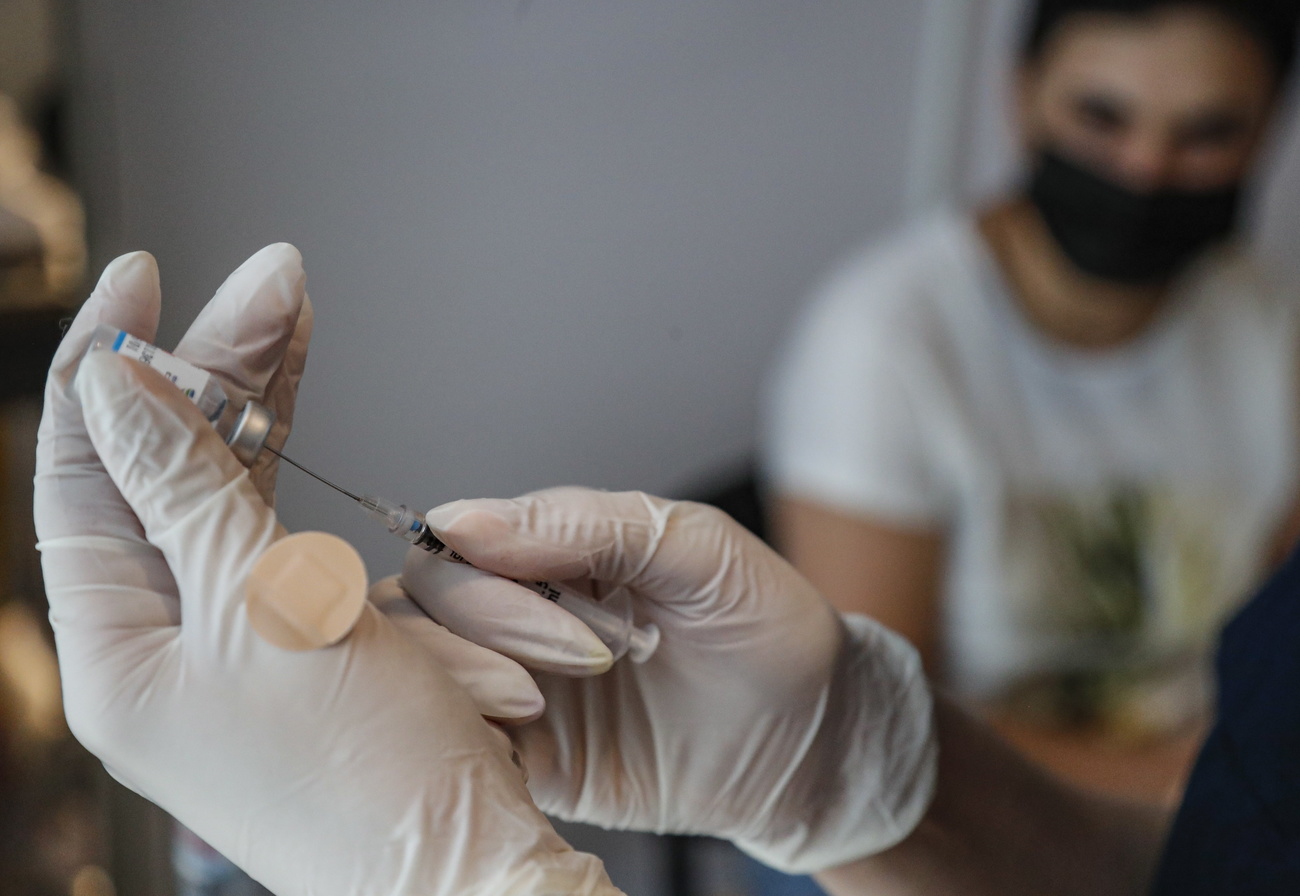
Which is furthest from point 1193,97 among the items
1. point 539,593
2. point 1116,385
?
point 539,593

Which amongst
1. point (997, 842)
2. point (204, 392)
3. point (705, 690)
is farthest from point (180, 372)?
point (997, 842)

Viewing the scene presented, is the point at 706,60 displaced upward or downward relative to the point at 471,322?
upward

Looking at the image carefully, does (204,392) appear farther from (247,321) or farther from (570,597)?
(570,597)

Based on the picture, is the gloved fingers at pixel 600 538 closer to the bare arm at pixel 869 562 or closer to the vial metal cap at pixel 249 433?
the vial metal cap at pixel 249 433

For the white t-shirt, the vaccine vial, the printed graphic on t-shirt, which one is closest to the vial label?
the vaccine vial

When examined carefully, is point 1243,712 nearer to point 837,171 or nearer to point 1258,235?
point 837,171

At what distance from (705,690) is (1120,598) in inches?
39.9

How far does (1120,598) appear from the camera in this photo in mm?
1416

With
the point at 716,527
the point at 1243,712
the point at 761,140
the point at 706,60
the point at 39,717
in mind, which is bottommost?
the point at 39,717

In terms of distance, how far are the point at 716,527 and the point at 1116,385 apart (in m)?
1.09

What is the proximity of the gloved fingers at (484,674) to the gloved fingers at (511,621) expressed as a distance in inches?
0.4

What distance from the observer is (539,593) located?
22.8 inches

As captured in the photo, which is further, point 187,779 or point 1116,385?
point 1116,385

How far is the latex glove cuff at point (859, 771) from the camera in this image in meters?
0.66
